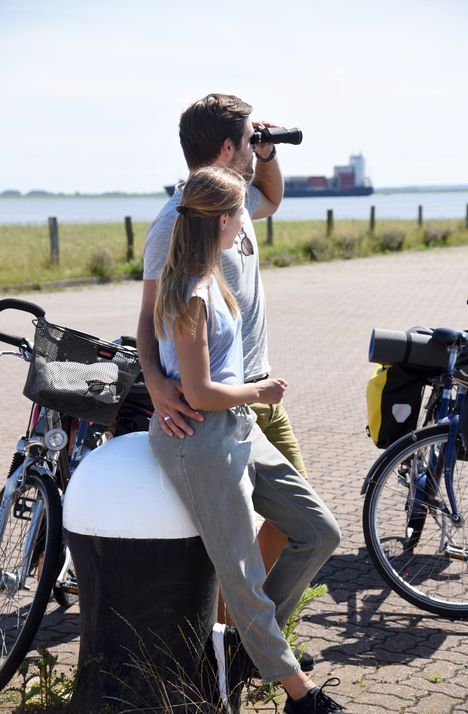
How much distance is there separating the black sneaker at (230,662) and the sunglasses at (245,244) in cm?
126

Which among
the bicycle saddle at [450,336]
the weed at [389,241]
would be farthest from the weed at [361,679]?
the weed at [389,241]

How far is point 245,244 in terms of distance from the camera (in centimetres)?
362

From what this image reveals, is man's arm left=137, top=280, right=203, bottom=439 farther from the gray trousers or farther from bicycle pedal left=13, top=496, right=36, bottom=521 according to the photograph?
bicycle pedal left=13, top=496, right=36, bottom=521

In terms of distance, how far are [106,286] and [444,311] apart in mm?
8380

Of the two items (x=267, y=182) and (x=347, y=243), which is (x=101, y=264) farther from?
(x=267, y=182)

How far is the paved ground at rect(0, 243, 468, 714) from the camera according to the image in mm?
3881

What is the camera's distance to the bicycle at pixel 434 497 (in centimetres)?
456

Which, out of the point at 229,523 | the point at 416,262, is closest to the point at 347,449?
the point at 229,523

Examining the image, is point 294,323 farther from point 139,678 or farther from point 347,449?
point 139,678

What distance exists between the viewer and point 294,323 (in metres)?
15.0

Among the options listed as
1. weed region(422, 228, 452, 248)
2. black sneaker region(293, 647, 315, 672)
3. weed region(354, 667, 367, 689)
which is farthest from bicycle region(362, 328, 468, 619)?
weed region(422, 228, 452, 248)

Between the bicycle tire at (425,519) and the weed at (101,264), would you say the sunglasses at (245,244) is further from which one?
the weed at (101,264)

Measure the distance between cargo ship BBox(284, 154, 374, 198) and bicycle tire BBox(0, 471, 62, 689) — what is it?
171622 mm

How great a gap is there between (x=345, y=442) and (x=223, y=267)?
4470 mm
